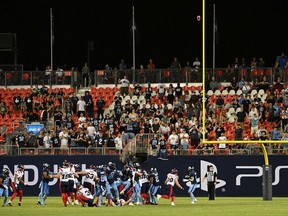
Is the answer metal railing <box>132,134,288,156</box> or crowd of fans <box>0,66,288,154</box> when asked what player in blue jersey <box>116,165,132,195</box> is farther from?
metal railing <box>132,134,288,156</box>

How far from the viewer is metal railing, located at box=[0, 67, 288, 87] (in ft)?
128

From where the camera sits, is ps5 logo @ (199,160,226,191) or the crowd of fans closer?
ps5 logo @ (199,160,226,191)

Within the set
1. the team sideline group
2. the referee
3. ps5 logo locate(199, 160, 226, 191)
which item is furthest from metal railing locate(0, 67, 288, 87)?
the team sideline group

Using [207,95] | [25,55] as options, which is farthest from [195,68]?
[25,55]


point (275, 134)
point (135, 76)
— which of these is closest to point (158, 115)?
point (135, 76)

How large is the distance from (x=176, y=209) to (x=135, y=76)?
45.0 feet

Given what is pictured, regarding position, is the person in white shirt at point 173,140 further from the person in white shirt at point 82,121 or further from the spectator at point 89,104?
the spectator at point 89,104

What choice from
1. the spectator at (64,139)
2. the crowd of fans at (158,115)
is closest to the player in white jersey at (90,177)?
the crowd of fans at (158,115)

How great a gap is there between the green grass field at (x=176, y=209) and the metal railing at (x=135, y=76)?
764 centimetres

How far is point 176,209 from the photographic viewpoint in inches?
1102

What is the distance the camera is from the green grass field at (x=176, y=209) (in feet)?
85.6

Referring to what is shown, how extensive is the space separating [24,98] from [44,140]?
13.6 feet

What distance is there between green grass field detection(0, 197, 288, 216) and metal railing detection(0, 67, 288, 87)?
7.64 meters

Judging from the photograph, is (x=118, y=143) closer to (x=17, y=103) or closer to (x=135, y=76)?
(x=135, y=76)
